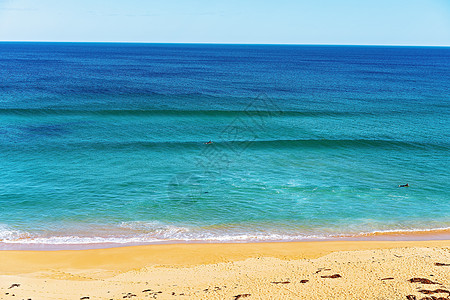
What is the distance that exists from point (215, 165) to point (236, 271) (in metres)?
16.8

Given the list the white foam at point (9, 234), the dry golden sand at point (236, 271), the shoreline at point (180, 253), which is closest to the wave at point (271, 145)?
the white foam at point (9, 234)

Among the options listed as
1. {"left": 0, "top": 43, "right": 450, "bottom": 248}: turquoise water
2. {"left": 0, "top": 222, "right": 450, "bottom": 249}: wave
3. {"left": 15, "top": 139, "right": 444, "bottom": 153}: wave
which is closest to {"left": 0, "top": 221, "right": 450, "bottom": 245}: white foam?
{"left": 0, "top": 222, "right": 450, "bottom": 249}: wave

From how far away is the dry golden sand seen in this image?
14.0 m

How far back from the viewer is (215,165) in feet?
107

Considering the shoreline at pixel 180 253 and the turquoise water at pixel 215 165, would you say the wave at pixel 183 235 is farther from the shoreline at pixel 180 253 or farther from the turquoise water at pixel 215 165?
the shoreline at pixel 180 253

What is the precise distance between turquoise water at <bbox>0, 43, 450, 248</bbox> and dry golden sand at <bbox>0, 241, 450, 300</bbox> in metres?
1.72

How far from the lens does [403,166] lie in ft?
104

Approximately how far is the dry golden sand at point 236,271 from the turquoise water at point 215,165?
1722 millimetres

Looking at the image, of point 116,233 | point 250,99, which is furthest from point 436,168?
point 250,99

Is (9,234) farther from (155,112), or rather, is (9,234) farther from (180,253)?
(155,112)

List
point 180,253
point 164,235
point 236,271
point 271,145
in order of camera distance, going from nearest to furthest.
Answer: point 236,271 < point 180,253 < point 164,235 < point 271,145

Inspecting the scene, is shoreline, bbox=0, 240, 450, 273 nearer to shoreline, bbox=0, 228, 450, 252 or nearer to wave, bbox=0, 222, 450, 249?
shoreline, bbox=0, 228, 450, 252

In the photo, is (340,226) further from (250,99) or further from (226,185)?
(250,99)

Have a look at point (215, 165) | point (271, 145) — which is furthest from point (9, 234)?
point (271, 145)
